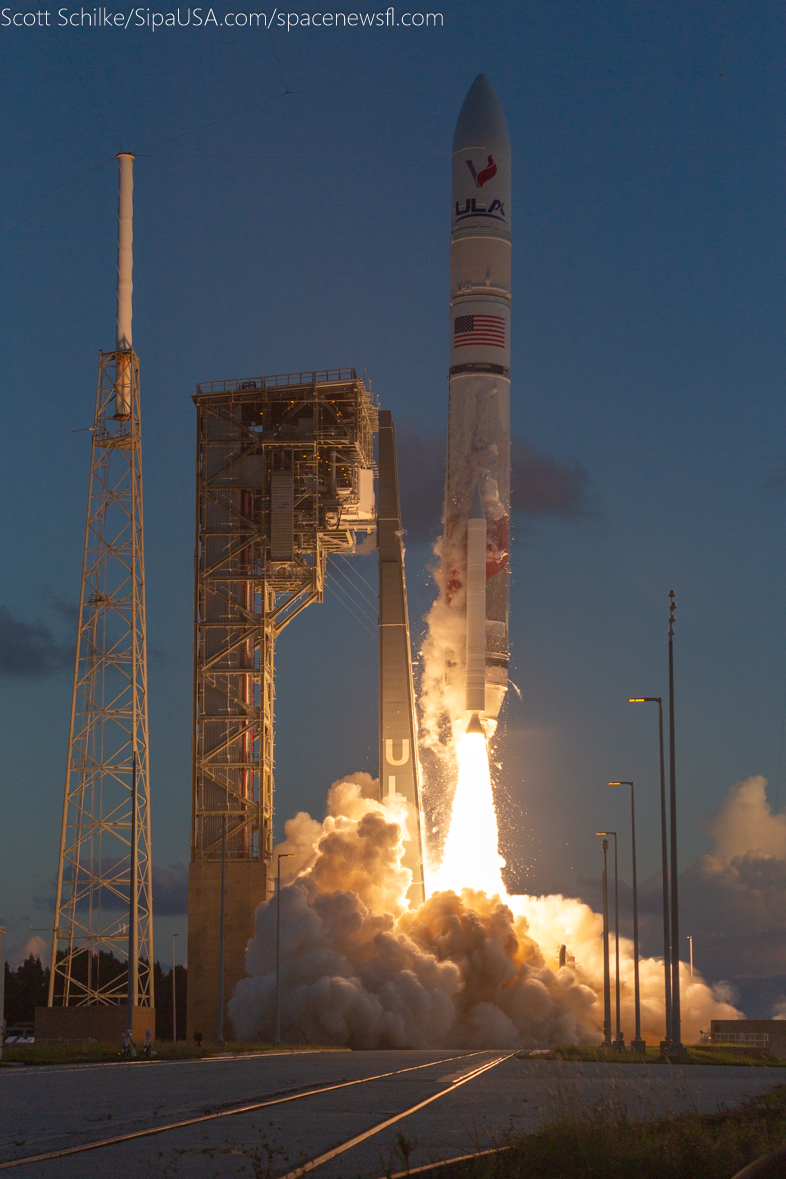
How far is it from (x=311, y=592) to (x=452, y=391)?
1797cm

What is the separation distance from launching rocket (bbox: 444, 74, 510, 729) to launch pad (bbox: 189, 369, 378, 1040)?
12981mm

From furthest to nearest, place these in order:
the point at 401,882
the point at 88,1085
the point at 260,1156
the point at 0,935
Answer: the point at 401,882 < the point at 0,935 < the point at 88,1085 < the point at 260,1156

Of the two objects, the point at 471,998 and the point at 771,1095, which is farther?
the point at 471,998

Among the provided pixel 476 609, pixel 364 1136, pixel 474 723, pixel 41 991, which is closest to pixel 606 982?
pixel 474 723

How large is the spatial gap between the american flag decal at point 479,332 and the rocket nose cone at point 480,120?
7.94m

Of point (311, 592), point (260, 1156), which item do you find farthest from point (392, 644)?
point (260, 1156)

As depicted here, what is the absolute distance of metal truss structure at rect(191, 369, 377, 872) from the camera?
75375 millimetres

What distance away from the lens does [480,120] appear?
214 ft

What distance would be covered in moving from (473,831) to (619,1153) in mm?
53793

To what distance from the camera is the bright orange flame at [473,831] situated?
64.0 metres

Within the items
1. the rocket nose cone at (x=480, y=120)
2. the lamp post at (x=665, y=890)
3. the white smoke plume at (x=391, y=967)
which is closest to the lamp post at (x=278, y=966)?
the white smoke plume at (x=391, y=967)

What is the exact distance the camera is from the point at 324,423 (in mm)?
76875

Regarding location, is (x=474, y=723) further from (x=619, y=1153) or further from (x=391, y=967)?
(x=619, y=1153)

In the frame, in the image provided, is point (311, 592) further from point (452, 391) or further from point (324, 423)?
point (452, 391)
